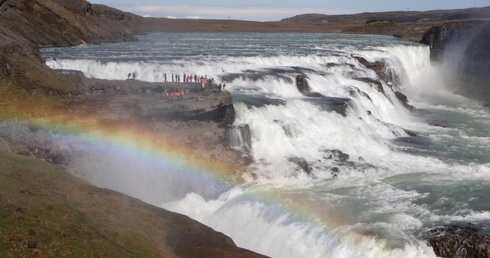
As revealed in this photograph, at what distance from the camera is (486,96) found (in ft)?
145

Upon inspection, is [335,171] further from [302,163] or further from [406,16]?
[406,16]

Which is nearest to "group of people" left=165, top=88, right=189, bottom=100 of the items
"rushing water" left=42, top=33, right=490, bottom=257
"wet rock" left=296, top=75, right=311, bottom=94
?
"rushing water" left=42, top=33, right=490, bottom=257

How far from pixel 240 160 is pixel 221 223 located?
15.5 ft

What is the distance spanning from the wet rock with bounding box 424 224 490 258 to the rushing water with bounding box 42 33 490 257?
14.3 inches

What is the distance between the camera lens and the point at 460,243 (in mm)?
14344

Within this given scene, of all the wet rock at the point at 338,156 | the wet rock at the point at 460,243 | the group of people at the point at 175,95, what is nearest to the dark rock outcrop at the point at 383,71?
the wet rock at the point at 338,156

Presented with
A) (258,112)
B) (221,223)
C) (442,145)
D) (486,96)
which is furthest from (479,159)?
(486,96)

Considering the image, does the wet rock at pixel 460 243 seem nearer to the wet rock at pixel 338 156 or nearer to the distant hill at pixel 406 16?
the wet rock at pixel 338 156

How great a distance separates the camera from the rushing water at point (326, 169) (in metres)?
16.1

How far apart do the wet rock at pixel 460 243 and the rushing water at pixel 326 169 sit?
1.19 feet

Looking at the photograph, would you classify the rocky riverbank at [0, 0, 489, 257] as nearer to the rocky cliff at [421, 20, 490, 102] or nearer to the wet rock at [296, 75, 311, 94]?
the wet rock at [296, 75, 311, 94]

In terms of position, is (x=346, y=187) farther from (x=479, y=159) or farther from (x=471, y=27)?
(x=471, y=27)

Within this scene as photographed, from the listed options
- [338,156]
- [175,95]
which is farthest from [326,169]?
[175,95]

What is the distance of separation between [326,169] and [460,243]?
332 inches
